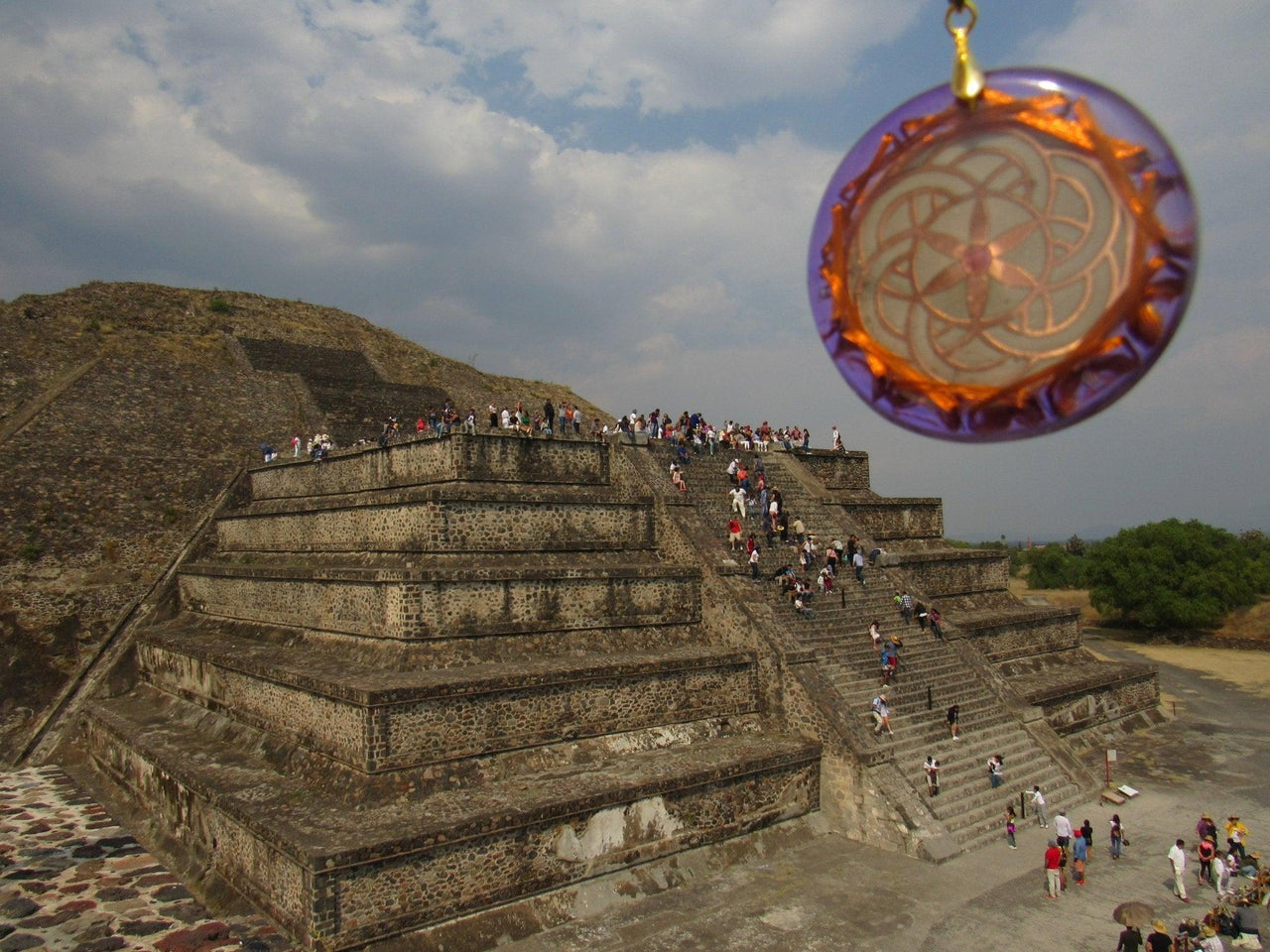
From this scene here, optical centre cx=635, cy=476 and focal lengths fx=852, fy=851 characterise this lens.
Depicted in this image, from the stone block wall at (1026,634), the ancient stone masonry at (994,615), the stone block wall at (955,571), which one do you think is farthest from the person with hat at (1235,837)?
the stone block wall at (955,571)

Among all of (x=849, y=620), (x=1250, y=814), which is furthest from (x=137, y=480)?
(x=1250, y=814)

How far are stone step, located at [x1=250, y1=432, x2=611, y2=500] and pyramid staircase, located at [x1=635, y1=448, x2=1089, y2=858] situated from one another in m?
1.65

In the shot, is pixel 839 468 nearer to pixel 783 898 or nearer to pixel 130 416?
pixel 783 898

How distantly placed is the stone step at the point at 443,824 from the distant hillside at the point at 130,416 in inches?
241

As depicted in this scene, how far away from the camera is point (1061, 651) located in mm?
22016

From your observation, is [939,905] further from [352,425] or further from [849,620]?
[352,425]

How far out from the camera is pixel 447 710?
1190 centimetres

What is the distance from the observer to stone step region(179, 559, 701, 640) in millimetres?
13125

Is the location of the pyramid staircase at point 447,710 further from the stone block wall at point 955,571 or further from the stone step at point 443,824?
the stone block wall at point 955,571

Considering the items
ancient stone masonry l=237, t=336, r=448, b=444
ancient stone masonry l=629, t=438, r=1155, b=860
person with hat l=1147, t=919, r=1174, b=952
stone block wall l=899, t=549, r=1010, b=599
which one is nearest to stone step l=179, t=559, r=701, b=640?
ancient stone masonry l=629, t=438, r=1155, b=860

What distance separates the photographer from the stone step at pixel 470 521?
14430 millimetres

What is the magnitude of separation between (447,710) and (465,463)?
489 cm

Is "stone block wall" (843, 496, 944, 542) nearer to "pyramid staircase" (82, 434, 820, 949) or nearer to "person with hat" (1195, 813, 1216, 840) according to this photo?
"pyramid staircase" (82, 434, 820, 949)

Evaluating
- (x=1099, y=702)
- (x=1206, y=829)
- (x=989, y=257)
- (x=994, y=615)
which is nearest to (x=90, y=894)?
(x=989, y=257)
